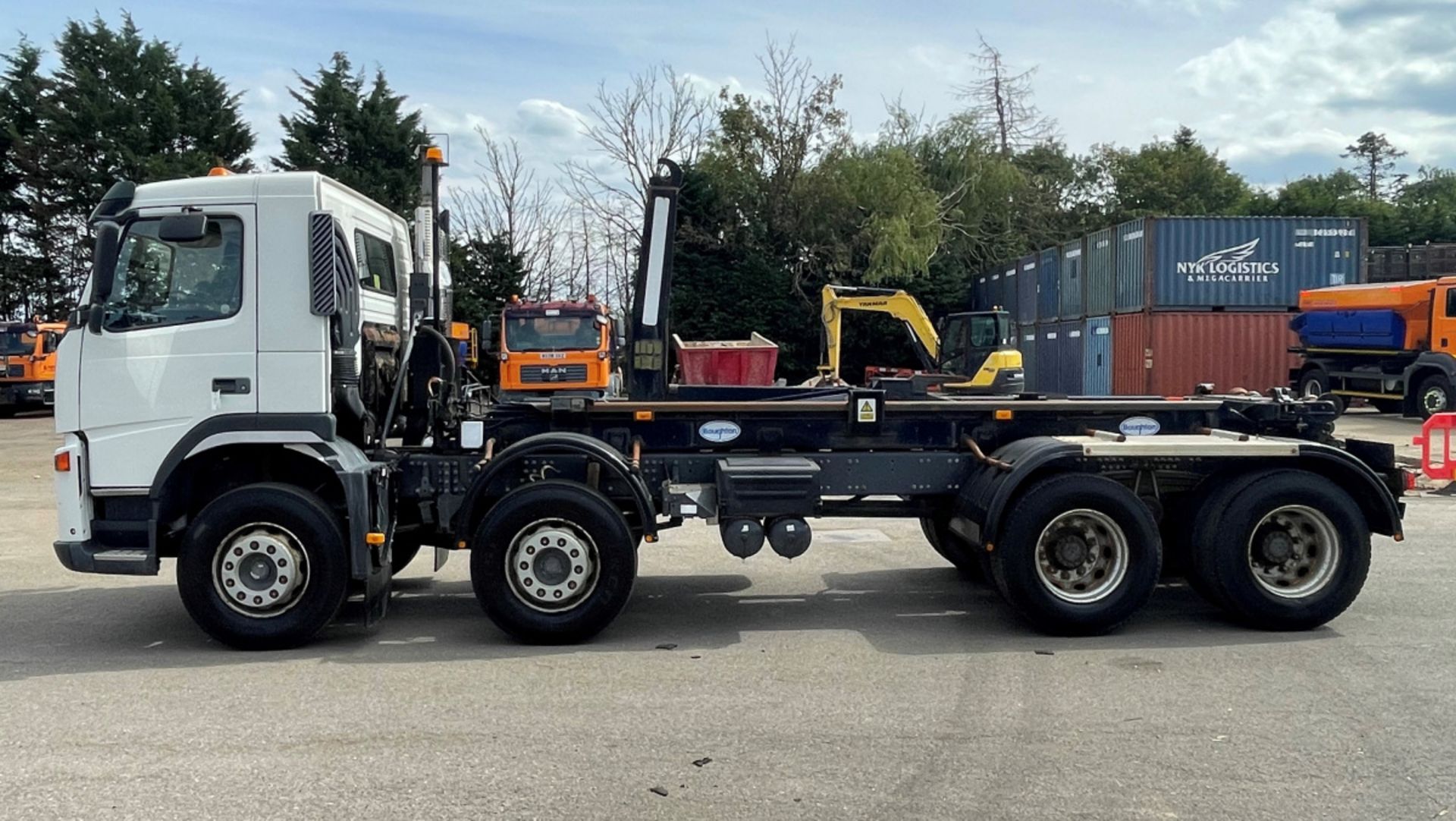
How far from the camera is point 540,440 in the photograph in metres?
7.11

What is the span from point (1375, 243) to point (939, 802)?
234ft

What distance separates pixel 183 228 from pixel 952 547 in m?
5.47

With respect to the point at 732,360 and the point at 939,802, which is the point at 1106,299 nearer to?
the point at 732,360

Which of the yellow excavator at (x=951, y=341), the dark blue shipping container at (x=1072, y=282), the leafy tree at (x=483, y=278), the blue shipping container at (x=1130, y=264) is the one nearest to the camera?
the yellow excavator at (x=951, y=341)

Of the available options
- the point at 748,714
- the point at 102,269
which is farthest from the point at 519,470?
the point at 102,269

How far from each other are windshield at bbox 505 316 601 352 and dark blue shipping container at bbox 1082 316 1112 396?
40.3 ft

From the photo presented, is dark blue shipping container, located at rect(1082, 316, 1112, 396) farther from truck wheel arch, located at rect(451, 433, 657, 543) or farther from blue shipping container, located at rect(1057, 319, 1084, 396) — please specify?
truck wheel arch, located at rect(451, 433, 657, 543)

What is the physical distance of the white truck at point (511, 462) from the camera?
22.4ft

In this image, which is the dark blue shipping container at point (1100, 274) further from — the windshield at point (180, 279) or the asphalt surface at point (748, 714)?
the windshield at point (180, 279)

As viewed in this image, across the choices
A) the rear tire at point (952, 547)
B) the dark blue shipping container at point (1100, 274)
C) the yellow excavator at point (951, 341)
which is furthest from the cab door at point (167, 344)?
the dark blue shipping container at point (1100, 274)

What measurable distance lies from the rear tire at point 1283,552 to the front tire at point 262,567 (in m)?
5.15

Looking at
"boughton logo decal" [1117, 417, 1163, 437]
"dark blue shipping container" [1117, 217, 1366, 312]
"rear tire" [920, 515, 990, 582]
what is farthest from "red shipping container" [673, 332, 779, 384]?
"dark blue shipping container" [1117, 217, 1366, 312]

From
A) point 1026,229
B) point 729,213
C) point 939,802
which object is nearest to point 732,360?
point 939,802

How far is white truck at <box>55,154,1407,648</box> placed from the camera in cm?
681
